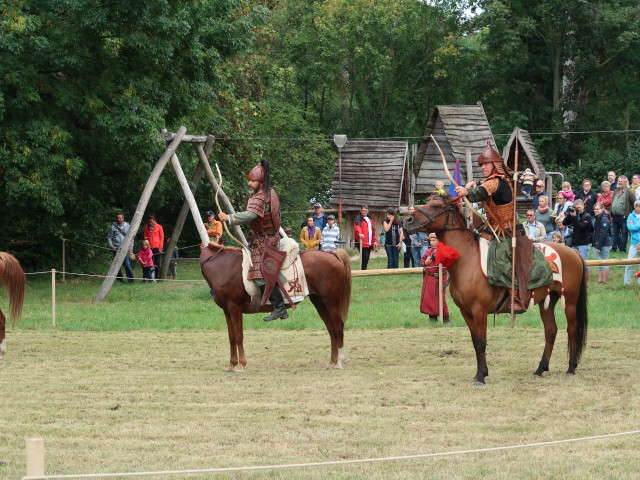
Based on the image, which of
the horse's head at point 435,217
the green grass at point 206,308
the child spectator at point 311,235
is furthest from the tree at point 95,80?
the horse's head at point 435,217

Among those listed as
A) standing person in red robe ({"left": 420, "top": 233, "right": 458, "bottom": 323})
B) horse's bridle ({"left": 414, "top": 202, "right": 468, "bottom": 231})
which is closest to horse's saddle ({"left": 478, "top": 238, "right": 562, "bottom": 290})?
horse's bridle ({"left": 414, "top": 202, "right": 468, "bottom": 231})

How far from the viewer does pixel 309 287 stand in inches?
531

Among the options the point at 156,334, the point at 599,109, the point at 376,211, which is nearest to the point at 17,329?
the point at 156,334

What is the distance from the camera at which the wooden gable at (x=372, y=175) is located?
3356 centimetres

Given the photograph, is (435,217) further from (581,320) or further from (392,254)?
(392,254)

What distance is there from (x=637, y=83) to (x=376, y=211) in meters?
16.5

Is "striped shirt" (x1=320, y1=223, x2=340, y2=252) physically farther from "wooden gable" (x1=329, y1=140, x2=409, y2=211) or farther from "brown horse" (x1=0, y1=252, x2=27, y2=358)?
"brown horse" (x1=0, y1=252, x2=27, y2=358)

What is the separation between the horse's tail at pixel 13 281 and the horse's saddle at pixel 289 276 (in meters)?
3.78

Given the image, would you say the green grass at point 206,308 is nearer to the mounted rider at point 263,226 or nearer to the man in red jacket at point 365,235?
the man in red jacket at point 365,235

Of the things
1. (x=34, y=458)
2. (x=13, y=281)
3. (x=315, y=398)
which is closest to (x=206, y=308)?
(x=13, y=281)

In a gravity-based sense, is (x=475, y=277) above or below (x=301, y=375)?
above

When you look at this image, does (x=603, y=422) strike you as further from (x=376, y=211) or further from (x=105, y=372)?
(x=376, y=211)

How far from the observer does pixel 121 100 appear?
2339 cm

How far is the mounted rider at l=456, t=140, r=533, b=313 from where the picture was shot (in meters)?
12.5
